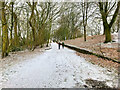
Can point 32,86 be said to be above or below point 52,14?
below

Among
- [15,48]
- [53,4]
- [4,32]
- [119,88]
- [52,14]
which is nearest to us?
[119,88]

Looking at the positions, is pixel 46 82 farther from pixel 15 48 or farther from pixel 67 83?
pixel 15 48

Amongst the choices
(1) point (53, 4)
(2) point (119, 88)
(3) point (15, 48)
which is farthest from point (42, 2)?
(2) point (119, 88)

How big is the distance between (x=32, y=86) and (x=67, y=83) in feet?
4.40

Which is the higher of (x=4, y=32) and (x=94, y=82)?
(x=4, y=32)

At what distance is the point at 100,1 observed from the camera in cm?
1048

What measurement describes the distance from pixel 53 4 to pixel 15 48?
1148cm

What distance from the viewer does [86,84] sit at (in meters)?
3.12

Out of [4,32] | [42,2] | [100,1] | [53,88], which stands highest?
[42,2]

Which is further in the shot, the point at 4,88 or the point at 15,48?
the point at 15,48

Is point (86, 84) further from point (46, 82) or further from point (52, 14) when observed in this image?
point (52, 14)

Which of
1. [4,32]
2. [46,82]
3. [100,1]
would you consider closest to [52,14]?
[100,1]

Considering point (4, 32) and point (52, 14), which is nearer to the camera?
point (4, 32)

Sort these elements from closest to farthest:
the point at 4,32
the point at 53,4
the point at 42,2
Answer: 1. the point at 4,32
2. the point at 42,2
3. the point at 53,4
